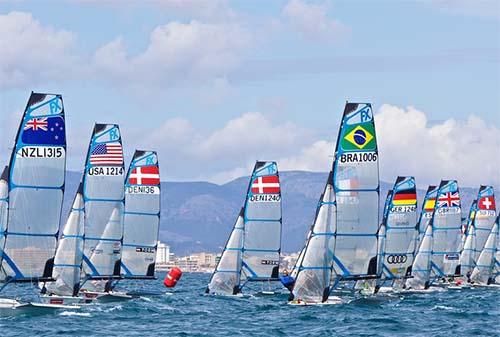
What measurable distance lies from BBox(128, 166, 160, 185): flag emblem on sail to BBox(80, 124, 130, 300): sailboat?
587 cm

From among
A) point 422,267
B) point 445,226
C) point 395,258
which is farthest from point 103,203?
point 445,226

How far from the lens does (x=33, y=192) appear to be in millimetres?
63469

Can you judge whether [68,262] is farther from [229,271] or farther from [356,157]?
[229,271]

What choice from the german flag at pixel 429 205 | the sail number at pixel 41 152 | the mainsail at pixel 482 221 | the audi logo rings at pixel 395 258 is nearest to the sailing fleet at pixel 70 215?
the sail number at pixel 41 152

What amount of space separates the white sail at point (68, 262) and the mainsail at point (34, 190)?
3831 mm

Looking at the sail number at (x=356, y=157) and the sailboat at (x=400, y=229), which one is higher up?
the sail number at (x=356, y=157)

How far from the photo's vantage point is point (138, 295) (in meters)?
78.6

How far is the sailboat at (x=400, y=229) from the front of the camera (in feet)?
303

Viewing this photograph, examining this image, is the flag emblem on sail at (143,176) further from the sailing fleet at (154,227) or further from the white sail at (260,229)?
the white sail at (260,229)

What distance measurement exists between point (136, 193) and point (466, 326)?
97.3ft

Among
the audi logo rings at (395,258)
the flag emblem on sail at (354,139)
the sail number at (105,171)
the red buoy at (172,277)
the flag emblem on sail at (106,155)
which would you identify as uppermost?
the flag emblem on sail at (354,139)

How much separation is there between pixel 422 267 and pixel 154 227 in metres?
25.4

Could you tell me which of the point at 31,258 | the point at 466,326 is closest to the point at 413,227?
the point at 466,326

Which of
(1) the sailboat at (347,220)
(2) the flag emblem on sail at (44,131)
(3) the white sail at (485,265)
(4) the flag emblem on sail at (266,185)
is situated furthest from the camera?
(3) the white sail at (485,265)
